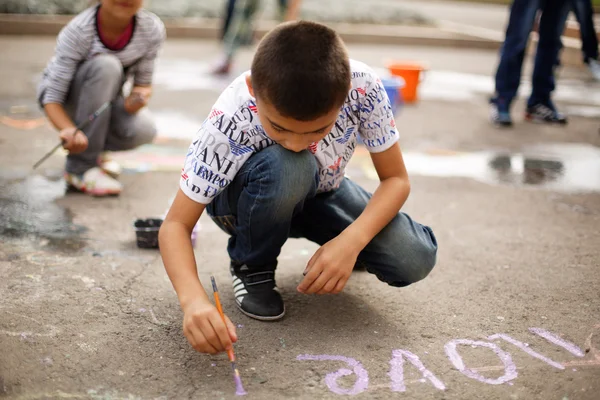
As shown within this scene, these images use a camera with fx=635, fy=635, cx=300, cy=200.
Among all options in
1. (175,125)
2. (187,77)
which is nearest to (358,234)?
(175,125)

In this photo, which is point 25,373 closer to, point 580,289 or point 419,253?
point 419,253

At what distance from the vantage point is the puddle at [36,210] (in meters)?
2.40

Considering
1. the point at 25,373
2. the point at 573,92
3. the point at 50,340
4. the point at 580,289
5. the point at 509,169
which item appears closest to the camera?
the point at 25,373

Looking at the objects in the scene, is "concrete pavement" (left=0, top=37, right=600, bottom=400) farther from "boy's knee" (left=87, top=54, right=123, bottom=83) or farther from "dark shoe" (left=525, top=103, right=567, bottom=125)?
"dark shoe" (left=525, top=103, right=567, bottom=125)

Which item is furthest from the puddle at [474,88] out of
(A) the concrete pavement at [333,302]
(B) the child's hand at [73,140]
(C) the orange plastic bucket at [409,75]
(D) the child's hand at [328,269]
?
(D) the child's hand at [328,269]

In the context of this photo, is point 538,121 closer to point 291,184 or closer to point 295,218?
point 295,218

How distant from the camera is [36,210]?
262 centimetres

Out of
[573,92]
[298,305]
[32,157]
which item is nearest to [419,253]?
[298,305]

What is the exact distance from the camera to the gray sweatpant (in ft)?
9.05

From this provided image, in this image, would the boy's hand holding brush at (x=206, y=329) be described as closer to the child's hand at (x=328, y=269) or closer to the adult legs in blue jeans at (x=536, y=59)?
the child's hand at (x=328, y=269)

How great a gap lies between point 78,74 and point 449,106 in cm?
302

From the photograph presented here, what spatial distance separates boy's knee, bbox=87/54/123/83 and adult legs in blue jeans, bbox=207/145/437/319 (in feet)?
3.49

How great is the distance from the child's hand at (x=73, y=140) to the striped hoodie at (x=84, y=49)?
22 cm

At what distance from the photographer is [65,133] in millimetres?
2615
